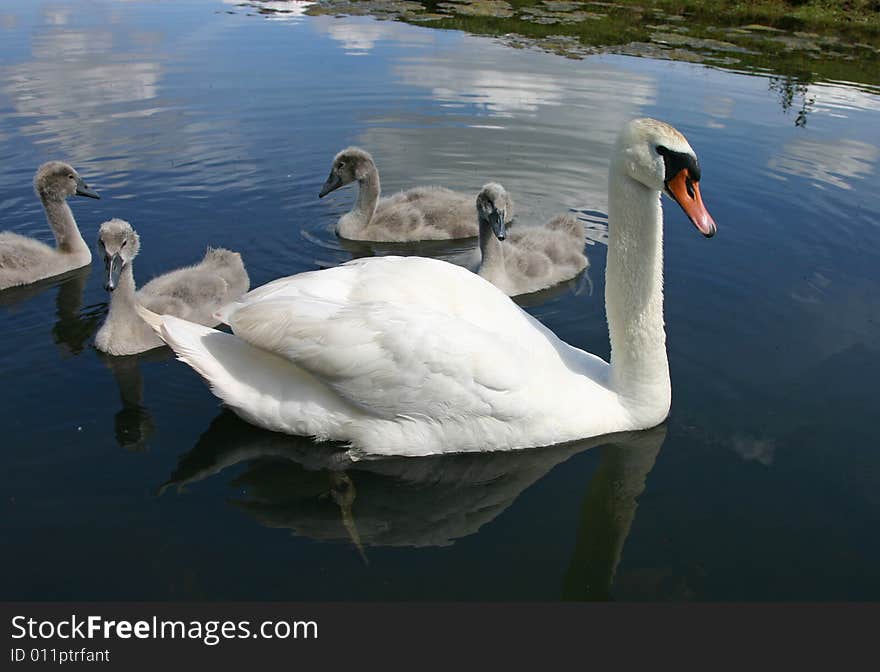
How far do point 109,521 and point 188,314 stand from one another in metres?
2.83

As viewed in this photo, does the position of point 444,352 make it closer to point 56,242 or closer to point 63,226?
point 63,226

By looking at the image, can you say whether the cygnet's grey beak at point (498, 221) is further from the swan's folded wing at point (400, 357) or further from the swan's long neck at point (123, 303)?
the swan's long neck at point (123, 303)

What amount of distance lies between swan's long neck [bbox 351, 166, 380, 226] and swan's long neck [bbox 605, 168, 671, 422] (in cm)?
453

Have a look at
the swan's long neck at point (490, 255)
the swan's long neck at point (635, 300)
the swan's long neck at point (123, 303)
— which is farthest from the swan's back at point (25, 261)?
the swan's long neck at point (635, 300)

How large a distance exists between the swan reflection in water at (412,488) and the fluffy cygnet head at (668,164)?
1567mm

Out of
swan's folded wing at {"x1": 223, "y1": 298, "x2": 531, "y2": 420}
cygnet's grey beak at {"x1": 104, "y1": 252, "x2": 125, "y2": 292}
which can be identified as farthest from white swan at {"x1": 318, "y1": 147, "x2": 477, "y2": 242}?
swan's folded wing at {"x1": 223, "y1": 298, "x2": 531, "y2": 420}

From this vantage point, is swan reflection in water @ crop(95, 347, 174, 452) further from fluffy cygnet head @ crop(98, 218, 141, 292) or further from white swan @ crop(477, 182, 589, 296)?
white swan @ crop(477, 182, 589, 296)

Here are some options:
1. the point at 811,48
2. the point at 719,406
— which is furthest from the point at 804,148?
the point at 811,48

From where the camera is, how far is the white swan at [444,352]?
192 inches

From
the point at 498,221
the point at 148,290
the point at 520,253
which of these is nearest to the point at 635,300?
the point at 498,221

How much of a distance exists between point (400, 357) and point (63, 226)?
200 inches

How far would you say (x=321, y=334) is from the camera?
490cm

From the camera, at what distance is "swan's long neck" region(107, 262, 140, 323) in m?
6.70

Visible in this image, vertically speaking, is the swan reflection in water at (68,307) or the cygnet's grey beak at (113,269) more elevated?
the cygnet's grey beak at (113,269)
